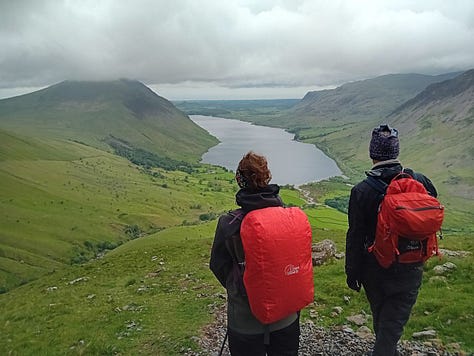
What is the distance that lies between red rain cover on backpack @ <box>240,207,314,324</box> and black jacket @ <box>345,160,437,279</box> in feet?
3.84

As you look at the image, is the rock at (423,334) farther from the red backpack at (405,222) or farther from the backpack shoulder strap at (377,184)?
the backpack shoulder strap at (377,184)

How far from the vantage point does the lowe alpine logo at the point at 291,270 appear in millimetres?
5528

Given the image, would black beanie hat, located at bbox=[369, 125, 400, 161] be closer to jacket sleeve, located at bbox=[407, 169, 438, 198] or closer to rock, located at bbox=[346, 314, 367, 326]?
jacket sleeve, located at bbox=[407, 169, 438, 198]

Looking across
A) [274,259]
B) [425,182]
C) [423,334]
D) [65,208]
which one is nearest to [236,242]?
[274,259]

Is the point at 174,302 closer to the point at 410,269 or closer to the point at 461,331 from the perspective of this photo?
the point at 461,331

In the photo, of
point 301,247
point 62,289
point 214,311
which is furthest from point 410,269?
point 62,289

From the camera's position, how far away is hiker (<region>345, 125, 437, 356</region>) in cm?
635

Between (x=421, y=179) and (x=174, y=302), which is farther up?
(x=421, y=179)

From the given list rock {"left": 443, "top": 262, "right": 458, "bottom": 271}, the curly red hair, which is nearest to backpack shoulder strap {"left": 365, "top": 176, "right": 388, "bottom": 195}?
the curly red hair

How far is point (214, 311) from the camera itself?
43.2 feet

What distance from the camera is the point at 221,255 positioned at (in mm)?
A: 5875

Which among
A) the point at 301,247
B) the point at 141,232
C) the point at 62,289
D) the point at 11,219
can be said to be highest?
the point at 301,247

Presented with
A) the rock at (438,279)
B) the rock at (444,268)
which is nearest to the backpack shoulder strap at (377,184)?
the rock at (438,279)

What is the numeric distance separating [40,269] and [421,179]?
9329 cm
